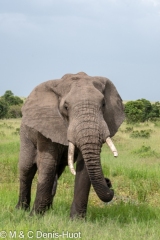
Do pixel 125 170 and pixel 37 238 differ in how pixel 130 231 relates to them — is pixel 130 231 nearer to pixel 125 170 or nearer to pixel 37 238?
pixel 37 238

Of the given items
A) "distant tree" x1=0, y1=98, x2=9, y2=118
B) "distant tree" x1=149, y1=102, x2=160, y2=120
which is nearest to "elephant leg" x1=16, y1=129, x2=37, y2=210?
"distant tree" x1=0, y1=98, x2=9, y2=118

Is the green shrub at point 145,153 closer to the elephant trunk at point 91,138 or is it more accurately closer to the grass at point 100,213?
the grass at point 100,213

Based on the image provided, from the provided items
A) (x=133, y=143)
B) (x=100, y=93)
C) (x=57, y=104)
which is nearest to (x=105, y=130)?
(x=100, y=93)

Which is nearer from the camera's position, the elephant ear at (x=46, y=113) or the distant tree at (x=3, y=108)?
the elephant ear at (x=46, y=113)

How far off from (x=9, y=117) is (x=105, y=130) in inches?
1644

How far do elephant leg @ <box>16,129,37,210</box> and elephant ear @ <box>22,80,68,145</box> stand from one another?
838 mm

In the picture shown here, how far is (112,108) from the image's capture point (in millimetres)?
6148

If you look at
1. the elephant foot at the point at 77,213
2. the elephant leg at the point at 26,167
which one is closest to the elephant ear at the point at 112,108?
the elephant foot at the point at 77,213

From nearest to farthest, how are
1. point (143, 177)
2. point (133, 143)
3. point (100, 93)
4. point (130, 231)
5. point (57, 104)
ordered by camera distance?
point (130, 231), point (100, 93), point (57, 104), point (143, 177), point (133, 143)

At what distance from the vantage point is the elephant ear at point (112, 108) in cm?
608

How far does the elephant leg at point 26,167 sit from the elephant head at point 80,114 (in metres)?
0.84

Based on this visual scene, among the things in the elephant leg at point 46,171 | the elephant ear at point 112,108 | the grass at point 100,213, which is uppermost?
the elephant ear at point 112,108

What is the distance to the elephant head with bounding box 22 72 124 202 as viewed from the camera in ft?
16.5

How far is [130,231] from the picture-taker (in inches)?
199
